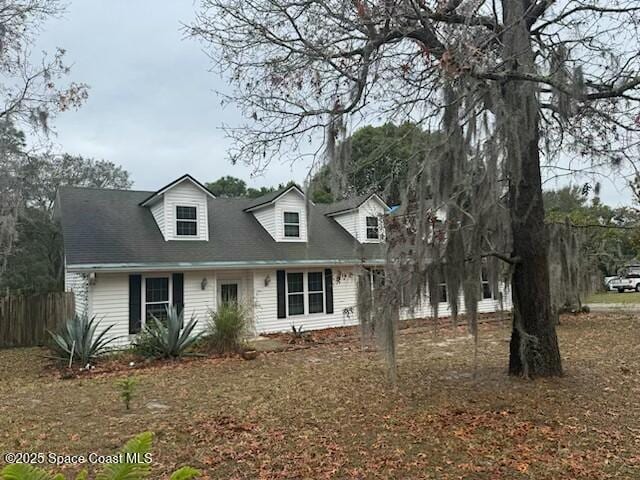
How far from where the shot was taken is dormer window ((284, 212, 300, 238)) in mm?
14641

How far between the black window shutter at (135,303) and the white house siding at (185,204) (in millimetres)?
1700

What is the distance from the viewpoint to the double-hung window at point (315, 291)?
13952mm

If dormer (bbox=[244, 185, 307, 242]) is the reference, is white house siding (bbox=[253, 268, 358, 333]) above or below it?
below

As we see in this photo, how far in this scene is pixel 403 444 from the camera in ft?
14.0

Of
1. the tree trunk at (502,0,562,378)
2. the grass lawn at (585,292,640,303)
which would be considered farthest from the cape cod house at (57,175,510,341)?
the grass lawn at (585,292,640,303)

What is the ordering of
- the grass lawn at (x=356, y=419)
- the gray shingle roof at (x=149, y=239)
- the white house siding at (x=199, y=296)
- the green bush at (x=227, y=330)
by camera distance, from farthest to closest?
the white house siding at (x=199, y=296) → the gray shingle roof at (x=149, y=239) → the green bush at (x=227, y=330) → the grass lawn at (x=356, y=419)

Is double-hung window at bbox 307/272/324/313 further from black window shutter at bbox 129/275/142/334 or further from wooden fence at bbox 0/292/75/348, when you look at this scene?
wooden fence at bbox 0/292/75/348

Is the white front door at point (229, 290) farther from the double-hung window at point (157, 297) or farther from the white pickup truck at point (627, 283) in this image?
the white pickup truck at point (627, 283)

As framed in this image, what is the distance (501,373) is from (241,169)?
4.61 meters

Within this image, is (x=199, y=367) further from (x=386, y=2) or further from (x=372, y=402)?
(x=386, y=2)

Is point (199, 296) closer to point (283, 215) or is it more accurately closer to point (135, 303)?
point (135, 303)

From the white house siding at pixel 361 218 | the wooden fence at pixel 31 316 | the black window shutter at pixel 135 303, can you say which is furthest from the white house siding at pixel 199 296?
the white house siding at pixel 361 218

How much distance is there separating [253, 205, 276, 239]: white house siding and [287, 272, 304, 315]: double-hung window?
4.89 feet

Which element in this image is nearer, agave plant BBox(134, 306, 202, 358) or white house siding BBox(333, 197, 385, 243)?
agave plant BBox(134, 306, 202, 358)
